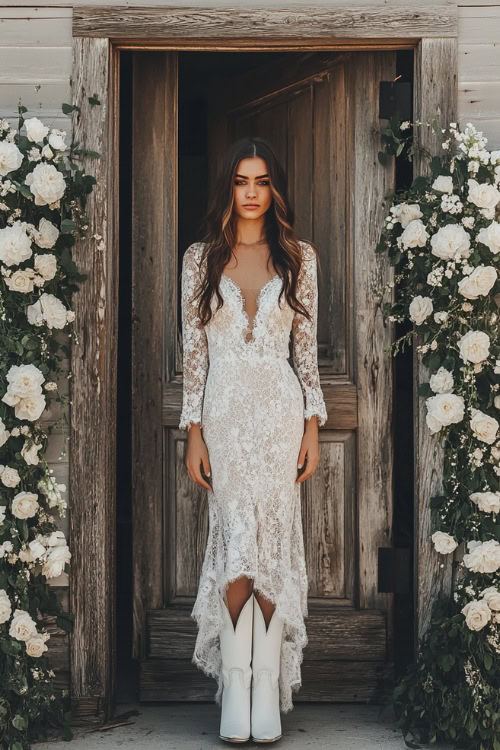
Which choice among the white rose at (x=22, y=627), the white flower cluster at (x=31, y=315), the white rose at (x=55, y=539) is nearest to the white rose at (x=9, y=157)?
the white flower cluster at (x=31, y=315)

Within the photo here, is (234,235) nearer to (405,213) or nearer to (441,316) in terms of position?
(405,213)

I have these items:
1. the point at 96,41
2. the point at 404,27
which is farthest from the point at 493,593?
the point at 96,41

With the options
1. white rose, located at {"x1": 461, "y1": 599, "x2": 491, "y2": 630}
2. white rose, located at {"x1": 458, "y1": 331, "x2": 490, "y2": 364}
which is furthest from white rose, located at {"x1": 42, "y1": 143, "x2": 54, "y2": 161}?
white rose, located at {"x1": 461, "y1": 599, "x2": 491, "y2": 630}

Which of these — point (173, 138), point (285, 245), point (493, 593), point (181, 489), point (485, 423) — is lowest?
point (493, 593)

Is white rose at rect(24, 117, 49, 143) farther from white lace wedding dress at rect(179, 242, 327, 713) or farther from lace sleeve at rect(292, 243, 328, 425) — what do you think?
lace sleeve at rect(292, 243, 328, 425)

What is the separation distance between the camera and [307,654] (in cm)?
421

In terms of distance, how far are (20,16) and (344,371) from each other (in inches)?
67.8

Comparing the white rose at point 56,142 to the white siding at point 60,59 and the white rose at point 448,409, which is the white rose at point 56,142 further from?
the white rose at point 448,409

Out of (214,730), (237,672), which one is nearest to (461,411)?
(237,672)

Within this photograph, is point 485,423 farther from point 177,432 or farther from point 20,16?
point 20,16

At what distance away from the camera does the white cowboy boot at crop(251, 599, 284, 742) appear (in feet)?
11.9

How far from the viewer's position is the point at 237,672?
364cm

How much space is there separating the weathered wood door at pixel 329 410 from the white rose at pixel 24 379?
72cm

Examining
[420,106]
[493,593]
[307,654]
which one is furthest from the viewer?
[307,654]
